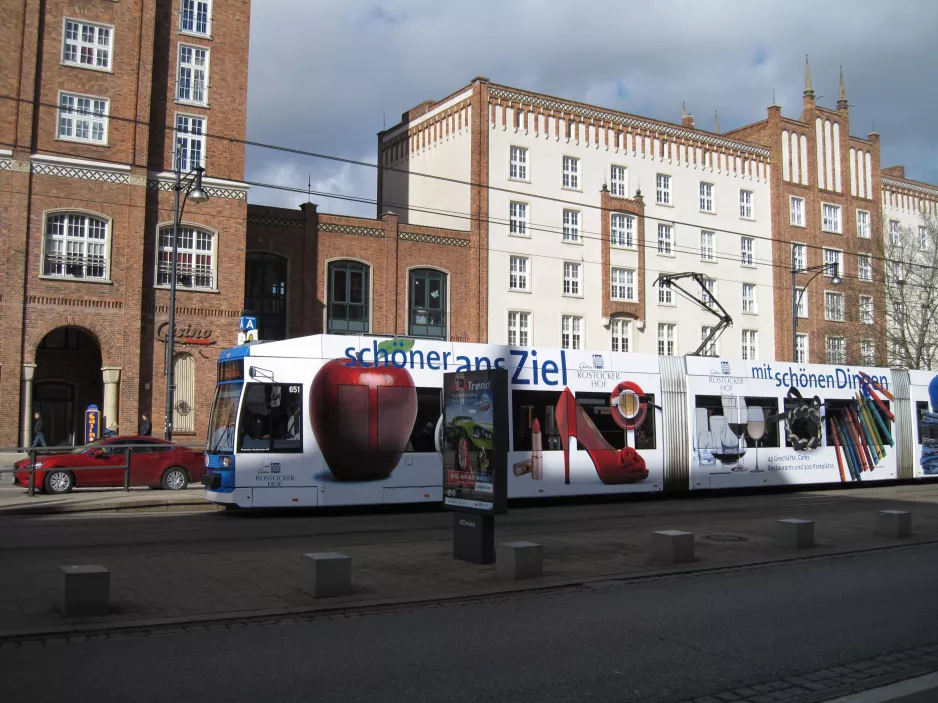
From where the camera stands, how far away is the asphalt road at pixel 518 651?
6.32m

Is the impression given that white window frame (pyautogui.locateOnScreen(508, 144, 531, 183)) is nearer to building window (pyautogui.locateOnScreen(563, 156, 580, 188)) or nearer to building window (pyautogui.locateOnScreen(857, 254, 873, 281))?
building window (pyautogui.locateOnScreen(563, 156, 580, 188))

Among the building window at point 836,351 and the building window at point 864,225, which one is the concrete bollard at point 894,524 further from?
→ the building window at point 864,225

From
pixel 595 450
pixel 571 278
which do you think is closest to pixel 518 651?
pixel 595 450

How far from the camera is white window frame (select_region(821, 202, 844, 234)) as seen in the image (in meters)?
52.7

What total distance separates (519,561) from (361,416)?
26.2ft

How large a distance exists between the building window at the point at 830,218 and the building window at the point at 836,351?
687 centimetres

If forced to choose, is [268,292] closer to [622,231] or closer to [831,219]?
[622,231]

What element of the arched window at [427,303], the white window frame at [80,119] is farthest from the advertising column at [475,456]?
the arched window at [427,303]

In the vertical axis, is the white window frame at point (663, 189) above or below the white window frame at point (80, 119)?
above

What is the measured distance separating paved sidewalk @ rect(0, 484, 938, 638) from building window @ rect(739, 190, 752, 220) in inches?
1251

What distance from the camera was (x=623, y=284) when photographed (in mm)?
44312

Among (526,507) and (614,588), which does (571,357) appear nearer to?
(526,507)

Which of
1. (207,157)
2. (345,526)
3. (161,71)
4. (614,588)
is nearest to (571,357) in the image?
(345,526)

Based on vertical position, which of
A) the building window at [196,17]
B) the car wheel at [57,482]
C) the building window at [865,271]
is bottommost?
the car wheel at [57,482]
